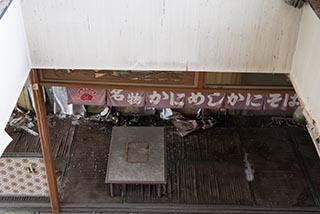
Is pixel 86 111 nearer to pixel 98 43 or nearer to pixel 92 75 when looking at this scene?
pixel 92 75

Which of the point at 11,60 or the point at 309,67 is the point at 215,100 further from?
the point at 11,60

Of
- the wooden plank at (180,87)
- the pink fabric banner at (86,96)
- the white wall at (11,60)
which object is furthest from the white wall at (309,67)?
the pink fabric banner at (86,96)

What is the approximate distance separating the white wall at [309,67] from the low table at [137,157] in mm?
3145

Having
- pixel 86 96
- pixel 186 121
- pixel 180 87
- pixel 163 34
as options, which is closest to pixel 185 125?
pixel 186 121

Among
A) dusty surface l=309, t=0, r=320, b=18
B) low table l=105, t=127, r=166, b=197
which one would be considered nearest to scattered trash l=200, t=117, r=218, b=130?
low table l=105, t=127, r=166, b=197

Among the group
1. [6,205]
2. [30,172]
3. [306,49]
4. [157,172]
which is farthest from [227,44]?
[6,205]

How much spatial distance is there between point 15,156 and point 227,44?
3.91m

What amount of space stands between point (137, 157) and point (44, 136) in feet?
5.38

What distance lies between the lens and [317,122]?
3266 mm

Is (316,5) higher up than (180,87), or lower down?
higher up

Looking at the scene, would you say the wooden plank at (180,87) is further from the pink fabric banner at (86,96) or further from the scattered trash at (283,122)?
the scattered trash at (283,122)

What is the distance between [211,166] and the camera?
24.1 ft

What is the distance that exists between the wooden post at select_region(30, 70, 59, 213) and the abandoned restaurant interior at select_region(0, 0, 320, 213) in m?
0.02

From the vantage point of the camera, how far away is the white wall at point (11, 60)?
3207 millimetres
